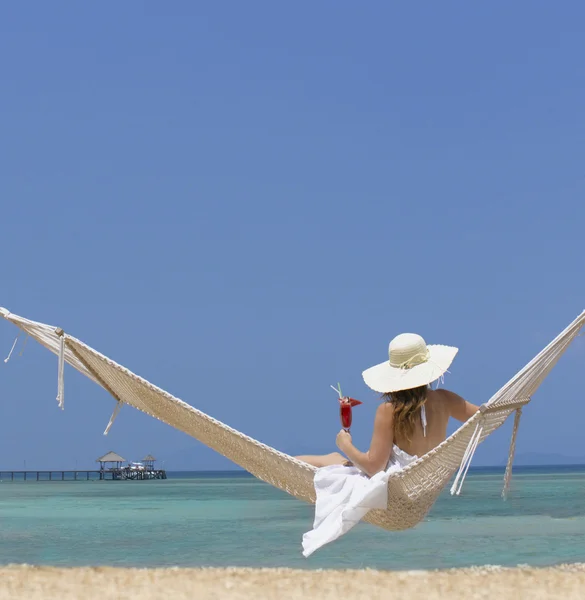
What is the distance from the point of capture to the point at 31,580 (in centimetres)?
706

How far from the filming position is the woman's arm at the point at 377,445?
293cm

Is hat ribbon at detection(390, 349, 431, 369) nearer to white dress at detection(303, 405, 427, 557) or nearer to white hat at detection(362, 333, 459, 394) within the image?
white hat at detection(362, 333, 459, 394)

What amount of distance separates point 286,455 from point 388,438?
343 mm

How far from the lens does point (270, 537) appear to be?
12984 millimetres

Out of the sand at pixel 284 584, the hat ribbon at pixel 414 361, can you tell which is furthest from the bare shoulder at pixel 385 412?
the sand at pixel 284 584

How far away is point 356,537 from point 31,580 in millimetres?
5326

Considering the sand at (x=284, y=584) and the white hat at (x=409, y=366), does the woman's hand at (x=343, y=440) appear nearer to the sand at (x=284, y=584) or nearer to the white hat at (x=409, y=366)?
the white hat at (x=409, y=366)

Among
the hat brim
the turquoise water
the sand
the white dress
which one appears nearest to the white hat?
the hat brim

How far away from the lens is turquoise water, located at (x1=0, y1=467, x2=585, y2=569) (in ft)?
33.3

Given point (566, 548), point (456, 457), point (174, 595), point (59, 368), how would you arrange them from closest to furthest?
point (456, 457)
point (59, 368)
point (174, 595)
point (566, 548)

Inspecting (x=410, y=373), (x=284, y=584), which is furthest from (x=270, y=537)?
(x=410, y=373)

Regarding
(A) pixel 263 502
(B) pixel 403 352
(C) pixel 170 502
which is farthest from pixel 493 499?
(B) pixel 403 352

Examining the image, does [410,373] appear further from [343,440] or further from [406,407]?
[343,440]

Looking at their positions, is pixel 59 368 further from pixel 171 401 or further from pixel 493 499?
pixel 493 499
